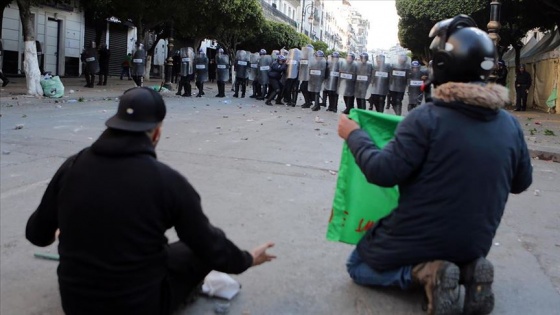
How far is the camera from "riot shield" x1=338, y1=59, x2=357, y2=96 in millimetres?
16969

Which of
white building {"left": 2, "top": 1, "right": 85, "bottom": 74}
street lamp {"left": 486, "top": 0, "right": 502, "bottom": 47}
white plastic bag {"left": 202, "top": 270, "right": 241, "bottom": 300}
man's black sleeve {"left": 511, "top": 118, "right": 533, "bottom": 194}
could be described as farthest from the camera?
white building {"left": 2, "top": 1, "right": 85, "bottom": 74}

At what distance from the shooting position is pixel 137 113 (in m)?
2.22

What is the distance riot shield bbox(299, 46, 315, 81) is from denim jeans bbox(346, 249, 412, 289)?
15066mm

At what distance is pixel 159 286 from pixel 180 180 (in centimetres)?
50

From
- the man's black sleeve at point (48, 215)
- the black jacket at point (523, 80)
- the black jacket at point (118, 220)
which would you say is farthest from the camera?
the black jacket at point (523, 80)

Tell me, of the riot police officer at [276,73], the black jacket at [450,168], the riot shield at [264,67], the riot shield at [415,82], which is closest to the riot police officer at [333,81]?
the riot police officer at [276,73]

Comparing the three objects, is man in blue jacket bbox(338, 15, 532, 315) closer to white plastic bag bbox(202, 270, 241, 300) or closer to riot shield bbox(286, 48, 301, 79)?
white plastic bag bbox(202, 270, 241, 300)

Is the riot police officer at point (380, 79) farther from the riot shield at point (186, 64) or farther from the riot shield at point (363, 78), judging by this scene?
the riot shield at point (186, 64)

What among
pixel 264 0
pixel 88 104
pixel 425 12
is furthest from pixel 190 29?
pixel 264 0

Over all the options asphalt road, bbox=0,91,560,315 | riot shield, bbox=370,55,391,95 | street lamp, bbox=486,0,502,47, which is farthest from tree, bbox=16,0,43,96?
street lamp, bbox=486,0,502,47

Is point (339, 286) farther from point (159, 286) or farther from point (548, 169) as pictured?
point (548, 169)

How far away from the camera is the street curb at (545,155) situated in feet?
32.6

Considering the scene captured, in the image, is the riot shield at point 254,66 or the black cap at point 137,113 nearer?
the black cap at point 137,113

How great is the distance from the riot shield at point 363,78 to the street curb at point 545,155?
708 cm
